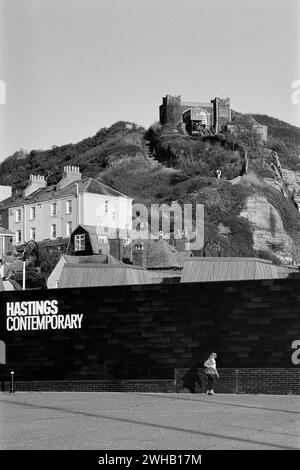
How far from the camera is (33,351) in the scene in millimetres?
29688

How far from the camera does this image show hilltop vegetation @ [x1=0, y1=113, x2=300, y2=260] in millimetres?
120188

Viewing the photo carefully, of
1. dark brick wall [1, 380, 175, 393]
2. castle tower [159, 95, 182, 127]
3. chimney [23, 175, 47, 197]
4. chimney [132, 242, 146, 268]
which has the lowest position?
dark brick wall [1, 380, 175, 393]

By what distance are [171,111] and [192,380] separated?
130 metres

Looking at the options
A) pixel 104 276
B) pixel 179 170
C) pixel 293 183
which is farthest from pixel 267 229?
pixel 104 276

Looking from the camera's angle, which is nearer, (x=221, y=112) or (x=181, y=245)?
(x=181, y=245)

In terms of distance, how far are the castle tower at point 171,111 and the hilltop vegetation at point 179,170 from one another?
183cm

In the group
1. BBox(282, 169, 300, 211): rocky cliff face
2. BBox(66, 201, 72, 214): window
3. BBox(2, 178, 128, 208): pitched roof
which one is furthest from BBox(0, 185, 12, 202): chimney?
BBox(282, 169, 300, 211): rocky cliff face

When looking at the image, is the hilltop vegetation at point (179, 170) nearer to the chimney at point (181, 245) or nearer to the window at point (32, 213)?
the chimney at point (181, 245)

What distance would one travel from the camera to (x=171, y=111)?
154250 millimetres

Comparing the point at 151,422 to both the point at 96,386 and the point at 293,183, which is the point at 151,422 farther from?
the point at 293,183

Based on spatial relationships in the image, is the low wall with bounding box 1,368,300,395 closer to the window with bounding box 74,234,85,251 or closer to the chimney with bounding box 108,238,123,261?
the chimney with bounding box 108,238,123,261

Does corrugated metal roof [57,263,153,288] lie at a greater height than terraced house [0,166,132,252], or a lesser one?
lesser

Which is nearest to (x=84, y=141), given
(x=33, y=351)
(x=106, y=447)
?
(x=33, y=351)

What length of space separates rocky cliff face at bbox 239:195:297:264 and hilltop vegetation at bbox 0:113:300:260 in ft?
3.51
